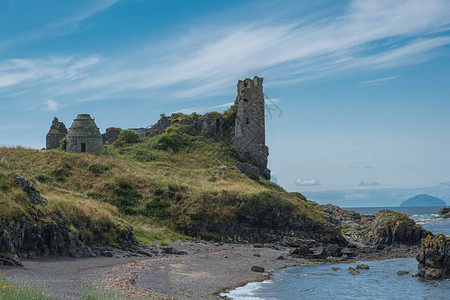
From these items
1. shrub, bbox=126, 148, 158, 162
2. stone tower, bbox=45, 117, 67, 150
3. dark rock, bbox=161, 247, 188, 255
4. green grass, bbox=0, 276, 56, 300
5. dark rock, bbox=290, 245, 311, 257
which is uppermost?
stone tower, bbox=45, 117, 67, 150

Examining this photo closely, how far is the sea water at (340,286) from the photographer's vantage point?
82.4 ft

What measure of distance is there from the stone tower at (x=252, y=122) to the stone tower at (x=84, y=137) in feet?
86.6

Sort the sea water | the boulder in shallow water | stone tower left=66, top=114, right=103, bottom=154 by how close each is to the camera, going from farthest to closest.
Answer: stone tower left=66, top=114, right=103, bottom=154
the boulder in shallow water
the sea water

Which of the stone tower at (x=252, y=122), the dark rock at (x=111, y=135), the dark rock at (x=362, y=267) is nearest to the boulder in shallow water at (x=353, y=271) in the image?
the dark rock at (x=362, y=267)

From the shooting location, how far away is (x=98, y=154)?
2611 inches

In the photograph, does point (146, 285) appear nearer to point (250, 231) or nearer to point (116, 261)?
point (116, 261)

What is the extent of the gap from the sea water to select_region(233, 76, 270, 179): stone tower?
48.1 metres

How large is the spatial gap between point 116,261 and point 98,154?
39570 mm

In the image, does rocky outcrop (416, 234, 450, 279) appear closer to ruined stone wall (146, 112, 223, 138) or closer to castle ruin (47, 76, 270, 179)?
castle ruin (47, 76, 270, 179)

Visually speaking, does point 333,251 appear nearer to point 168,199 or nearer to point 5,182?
point 168,199

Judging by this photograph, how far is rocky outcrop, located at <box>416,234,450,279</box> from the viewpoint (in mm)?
30303

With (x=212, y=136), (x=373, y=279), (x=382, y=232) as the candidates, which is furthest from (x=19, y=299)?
(x=212, y=136)

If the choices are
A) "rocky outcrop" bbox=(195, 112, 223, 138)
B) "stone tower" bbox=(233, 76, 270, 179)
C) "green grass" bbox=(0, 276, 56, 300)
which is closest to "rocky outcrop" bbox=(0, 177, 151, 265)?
"green grass" bbox=(0, 276, 56, 300)

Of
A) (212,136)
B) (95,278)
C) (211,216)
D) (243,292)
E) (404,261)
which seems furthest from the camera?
(212,136)
